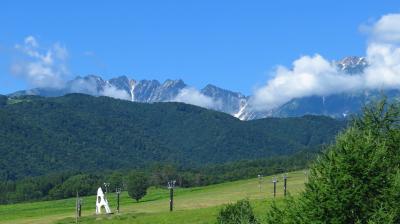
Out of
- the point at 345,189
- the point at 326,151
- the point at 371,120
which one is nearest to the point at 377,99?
the point at 371,120

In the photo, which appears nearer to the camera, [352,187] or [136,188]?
[352,187]

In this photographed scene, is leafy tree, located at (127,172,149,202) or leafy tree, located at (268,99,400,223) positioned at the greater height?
leafy tree, located at (268,99,400,223)

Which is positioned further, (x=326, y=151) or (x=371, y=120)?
(x=371, y=120)

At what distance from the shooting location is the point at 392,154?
39.5 meters

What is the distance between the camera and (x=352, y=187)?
113ft

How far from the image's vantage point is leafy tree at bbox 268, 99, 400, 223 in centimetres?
3434

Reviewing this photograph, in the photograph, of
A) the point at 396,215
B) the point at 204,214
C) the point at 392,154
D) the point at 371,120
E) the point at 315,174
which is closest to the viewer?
the point at 396,215

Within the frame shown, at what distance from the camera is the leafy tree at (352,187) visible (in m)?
34.3

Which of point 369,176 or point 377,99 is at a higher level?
point 377,99

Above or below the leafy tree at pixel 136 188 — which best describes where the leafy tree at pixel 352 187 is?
above

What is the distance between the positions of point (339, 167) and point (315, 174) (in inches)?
81.7

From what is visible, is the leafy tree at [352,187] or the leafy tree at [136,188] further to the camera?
the leafy tree at [136,188]

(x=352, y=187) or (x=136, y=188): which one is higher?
(x=352, y=187)

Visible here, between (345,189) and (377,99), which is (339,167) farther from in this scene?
(377,99)
